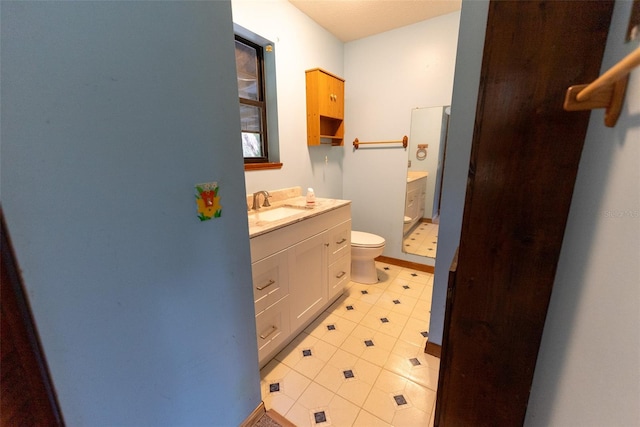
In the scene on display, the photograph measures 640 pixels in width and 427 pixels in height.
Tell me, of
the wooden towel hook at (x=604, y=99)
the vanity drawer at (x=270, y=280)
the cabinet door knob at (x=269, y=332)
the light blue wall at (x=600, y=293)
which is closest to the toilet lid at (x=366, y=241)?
the vanity drawer at (x=270, y=280)

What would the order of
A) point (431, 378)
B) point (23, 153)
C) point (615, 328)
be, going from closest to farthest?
point (615, 328), point (23, 153), point (431, 378)

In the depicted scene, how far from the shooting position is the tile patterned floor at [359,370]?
1245 mm

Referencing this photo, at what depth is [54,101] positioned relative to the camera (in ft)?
1.81

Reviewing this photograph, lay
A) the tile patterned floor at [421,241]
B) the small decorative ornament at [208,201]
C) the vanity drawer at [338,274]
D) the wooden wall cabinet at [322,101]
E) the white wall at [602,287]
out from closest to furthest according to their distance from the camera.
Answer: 1. the white wall at [602,287]
2. the small decorative ornament at [208,201]
3. the vanity drawer at [338,274]
4. the wooden wall cabinet at [322,101]
5. the tile patterned floor at [421,241]

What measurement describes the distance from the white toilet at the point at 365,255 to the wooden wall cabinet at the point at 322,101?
103cm

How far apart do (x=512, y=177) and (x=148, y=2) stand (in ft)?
3.40

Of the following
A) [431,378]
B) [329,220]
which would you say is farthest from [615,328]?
[329,220]

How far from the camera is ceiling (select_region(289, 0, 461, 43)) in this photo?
80.3 inches

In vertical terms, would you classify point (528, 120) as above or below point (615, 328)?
above

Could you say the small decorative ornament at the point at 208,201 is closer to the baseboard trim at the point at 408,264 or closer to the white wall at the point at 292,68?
the white wall at the point at 292,68

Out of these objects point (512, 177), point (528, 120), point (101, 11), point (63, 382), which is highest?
point (101, 11)

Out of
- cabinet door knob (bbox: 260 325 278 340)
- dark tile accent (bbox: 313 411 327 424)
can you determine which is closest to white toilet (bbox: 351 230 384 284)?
cabinet door knob (bbox: 260 325 278 340)

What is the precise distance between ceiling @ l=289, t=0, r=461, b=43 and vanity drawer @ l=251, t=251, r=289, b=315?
2.05 meters

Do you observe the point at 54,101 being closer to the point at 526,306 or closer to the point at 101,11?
the point at 101,11
